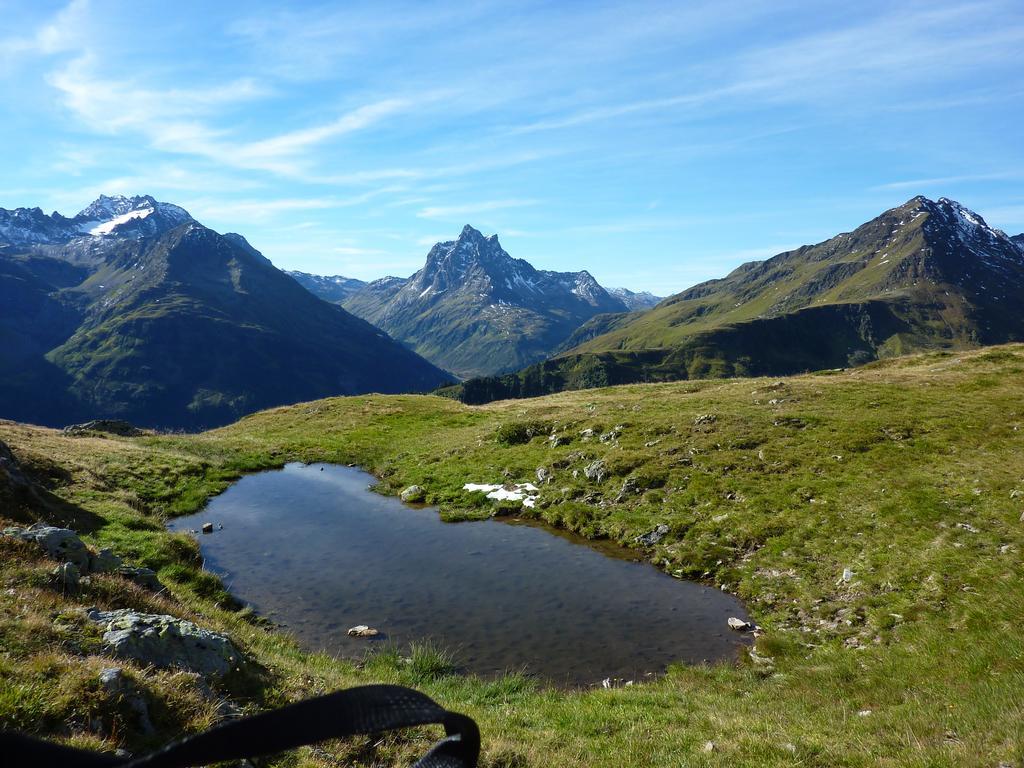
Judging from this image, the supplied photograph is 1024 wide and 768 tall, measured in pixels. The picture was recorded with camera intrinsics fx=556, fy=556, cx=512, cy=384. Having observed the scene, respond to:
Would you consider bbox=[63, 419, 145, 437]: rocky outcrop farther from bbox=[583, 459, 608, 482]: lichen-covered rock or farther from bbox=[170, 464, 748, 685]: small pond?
bbox=[583, 459, 608, 482]: lichen-covered rock

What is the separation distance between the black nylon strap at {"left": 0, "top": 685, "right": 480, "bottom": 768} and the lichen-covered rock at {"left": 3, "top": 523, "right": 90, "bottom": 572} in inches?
498

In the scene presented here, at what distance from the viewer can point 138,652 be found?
8984 millimetres

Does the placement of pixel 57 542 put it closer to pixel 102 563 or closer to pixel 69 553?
pixel 69 553

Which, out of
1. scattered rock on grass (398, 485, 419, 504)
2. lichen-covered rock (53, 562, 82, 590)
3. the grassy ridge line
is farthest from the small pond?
lichen-covered rock (53, 562, 82, 590)

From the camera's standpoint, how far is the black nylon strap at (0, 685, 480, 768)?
218cm

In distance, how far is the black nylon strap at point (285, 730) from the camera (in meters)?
2.18

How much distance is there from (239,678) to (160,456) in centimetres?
3877

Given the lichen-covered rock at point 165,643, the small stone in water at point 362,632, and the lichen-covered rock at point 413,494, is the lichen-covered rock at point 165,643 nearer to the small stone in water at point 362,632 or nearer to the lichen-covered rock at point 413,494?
the small stone in water at point 362,632

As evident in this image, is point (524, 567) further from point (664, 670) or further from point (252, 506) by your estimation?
point (252, 506)

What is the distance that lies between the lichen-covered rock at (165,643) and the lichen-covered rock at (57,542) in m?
2.92

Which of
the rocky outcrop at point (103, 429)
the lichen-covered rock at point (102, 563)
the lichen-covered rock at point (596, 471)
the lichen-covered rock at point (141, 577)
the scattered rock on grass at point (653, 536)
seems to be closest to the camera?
the lichen-covered rock at point (102, 563)

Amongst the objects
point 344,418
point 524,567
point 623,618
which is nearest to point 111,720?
point 623,618

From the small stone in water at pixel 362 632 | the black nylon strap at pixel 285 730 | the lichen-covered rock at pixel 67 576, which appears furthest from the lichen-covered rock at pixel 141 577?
the black nylon strap at pixel 285 730

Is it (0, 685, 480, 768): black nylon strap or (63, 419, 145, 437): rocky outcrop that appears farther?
(63, 419, 145, 437): rocky outcrop
